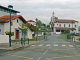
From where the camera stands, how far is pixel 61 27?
328ft

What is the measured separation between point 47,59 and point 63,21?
93214mm

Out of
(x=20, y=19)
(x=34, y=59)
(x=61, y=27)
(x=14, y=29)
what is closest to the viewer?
(x=34, y=59)

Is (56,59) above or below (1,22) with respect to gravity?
below

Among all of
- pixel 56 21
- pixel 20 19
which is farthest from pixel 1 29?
pixel 56 21

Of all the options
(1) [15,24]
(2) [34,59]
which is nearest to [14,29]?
(1) [15,24]

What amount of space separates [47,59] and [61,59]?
3.56 ft

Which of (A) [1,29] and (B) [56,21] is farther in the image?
(B) [56,21]

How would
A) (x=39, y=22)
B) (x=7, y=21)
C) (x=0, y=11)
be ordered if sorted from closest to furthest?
1. (x=7, y=21)
2. (x=0, y=11)
3. (x=39, y=22)

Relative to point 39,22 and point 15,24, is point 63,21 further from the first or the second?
point 15,24

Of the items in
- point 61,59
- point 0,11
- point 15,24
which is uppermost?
point 0,11

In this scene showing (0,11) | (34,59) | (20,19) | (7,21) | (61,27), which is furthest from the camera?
(61,27)

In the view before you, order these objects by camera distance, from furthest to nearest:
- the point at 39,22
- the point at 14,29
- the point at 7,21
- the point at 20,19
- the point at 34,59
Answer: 1. the point at 39,22
2. the point at 20,19
3. the point at 14,29
4. the point at 7,21
5. the point at 34,59

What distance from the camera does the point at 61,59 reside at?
10.9 meters

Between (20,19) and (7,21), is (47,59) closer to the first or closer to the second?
(7,21)
